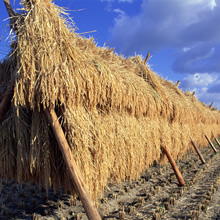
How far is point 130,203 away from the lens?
4.50 m

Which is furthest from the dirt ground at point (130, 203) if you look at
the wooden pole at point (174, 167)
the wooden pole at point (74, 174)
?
the wooden pole at point (74, 174)

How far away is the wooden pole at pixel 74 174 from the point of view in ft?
8.21

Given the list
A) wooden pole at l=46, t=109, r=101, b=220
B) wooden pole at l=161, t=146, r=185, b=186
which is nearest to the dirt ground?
wooden pole at l=161, t=146, r=185, b=186

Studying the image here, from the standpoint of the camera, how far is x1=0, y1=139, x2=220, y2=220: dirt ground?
3854mm

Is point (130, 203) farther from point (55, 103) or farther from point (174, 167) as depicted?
point (55, 103)

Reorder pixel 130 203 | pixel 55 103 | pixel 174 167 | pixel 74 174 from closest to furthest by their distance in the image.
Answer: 1. pixel 74 174
2. pixel 55 103
3. pixel 130 203
4. pixel 174 167

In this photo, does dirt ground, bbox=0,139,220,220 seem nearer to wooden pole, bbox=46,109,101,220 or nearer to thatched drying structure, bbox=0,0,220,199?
thatched drying structure, bbox=0,0,220,199

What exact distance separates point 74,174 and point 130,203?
2398mm

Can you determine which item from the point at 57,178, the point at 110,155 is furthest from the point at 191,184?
the point at 57,178

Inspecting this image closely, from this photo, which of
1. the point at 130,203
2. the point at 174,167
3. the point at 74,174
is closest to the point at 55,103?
the point at 74,174

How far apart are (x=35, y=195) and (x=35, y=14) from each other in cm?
385

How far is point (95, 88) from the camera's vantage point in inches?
127

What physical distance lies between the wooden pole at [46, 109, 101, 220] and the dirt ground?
96 centimetres

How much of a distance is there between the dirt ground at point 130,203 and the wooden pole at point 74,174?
0.96 metres
